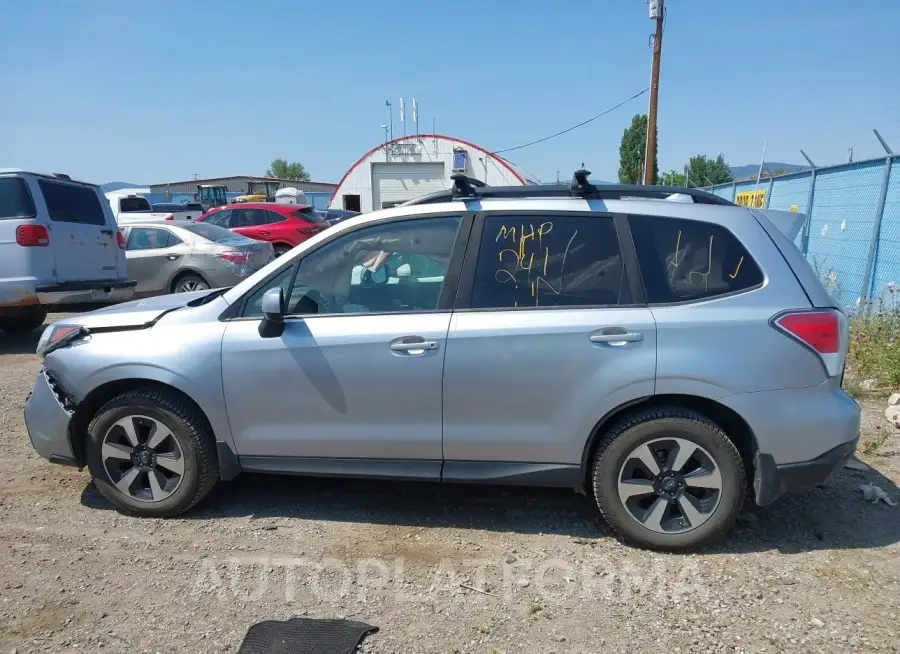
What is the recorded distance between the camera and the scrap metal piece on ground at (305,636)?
2.69 meters

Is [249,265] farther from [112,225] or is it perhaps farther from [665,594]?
[665,594]

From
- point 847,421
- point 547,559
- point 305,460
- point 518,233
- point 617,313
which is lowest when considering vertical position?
point 547,559

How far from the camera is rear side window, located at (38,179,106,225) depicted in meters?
7.83

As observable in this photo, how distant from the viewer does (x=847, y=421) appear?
10.6 feet

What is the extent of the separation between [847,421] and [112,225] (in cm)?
868

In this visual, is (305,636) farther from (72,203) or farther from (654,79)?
(654,79)

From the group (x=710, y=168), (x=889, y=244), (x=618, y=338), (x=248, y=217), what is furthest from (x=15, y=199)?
(x=710, y=168)

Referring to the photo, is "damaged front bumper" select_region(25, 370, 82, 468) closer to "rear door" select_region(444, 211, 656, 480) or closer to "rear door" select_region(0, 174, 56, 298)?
"rear door" select_region(444, 211, 656, 480)

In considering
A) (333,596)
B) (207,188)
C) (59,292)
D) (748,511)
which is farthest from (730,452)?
(207,188)

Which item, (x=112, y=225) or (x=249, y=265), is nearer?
(x=112, y=225)

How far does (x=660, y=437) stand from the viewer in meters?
3.27

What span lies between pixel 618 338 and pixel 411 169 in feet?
125

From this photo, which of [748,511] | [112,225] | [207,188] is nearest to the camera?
[748,511]

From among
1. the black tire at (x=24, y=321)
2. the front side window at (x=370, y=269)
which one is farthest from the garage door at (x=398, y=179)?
the front side window at (x=370, y=269)
